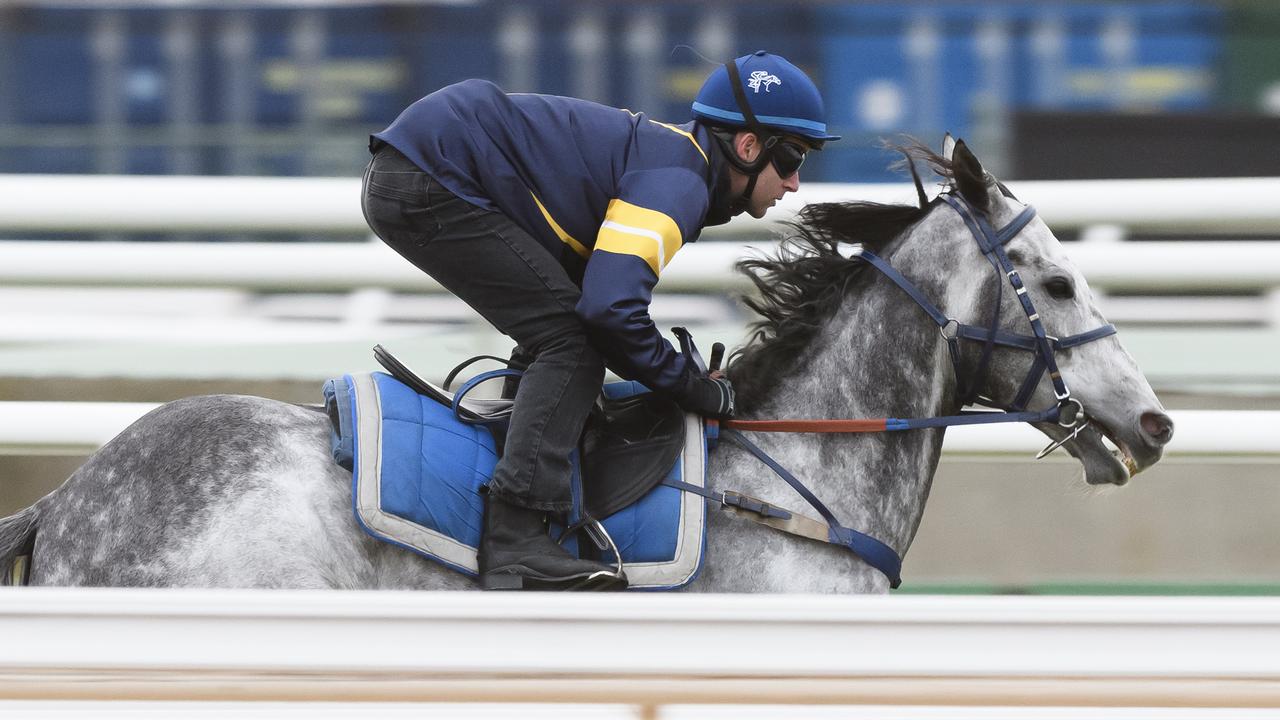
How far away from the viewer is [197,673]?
1.39 m

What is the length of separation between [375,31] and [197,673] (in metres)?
6.61

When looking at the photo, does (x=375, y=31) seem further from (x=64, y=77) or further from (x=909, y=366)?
(x=909, y=366)

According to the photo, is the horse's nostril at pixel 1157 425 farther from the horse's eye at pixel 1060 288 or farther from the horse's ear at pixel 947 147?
the horse's ear at pixel 947 147

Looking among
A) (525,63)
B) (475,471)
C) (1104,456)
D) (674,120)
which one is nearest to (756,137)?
(475,471)

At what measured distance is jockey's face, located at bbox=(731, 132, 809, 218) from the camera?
9.35ft

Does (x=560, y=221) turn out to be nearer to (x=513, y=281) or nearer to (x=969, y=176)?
(x=513, y=281)

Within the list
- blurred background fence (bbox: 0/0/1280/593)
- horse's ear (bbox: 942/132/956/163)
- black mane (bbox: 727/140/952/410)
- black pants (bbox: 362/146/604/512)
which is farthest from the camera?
blurred background fence (bbox: 0/0/1280/593)

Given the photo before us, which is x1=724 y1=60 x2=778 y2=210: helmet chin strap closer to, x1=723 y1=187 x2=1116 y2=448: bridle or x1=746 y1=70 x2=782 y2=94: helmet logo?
x1=746 y1=70 x2=782 y2=94: helmet logo

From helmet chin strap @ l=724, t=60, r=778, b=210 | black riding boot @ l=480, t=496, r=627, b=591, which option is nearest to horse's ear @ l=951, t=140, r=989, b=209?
helmet chin strap @ l=724, t=60, r=778, b=210

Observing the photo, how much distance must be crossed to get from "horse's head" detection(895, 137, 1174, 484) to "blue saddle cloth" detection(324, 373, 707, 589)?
26.8 inches

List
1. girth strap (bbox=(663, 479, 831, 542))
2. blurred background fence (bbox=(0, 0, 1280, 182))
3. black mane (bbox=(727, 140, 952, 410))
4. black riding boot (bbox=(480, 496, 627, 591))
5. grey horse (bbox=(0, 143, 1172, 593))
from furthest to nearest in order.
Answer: blurred background fence (bbox=(0, 0, 1280, 182)) < black mane (bbox=(727, 140, 952, 410)) < girth strap (bbox=(663, 479, 831, 542)) < black riding boot (bbox=(480, 496, 627, 591)) < grey horse (bbox=(0, 143, 1172, 593))

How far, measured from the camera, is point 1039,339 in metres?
2.88

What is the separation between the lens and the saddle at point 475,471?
2.49m

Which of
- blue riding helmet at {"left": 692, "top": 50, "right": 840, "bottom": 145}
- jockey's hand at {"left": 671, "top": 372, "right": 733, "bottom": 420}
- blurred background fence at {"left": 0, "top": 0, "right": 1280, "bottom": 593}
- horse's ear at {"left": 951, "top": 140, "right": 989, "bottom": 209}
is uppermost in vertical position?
blue riding helmet at {"left": 692, "top": 50, "right": 840, "bottom": 145}
